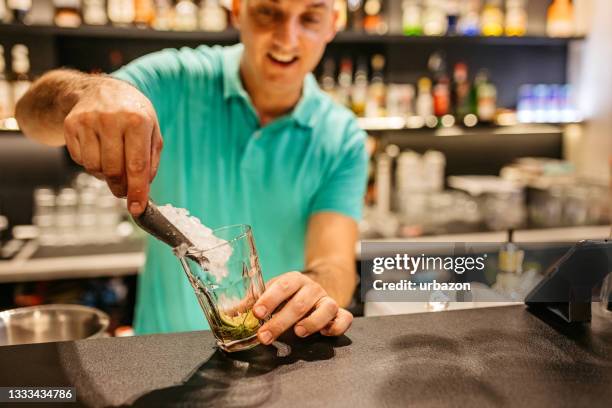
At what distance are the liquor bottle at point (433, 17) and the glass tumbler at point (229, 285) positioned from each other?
2.81m

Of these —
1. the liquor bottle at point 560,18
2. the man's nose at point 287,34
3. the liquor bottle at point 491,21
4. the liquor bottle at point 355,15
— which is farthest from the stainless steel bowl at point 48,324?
the liquor bottle at point 560,18

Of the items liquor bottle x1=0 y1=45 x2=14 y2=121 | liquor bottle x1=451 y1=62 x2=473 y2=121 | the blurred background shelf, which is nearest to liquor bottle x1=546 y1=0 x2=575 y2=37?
the blurred background shelf

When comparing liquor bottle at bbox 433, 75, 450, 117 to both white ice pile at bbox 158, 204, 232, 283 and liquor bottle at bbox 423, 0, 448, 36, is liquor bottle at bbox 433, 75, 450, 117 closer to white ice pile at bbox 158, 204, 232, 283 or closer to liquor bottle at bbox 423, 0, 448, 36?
liquor bottle at bbox 423, 0, 448, 36

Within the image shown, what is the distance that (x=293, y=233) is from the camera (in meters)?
1.60

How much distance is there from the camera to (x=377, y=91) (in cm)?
335

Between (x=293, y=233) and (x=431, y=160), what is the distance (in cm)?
200

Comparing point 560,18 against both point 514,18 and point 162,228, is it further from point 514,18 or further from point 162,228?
point 162,228

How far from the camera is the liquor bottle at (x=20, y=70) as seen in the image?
287 cm

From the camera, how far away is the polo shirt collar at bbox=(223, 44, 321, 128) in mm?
1580

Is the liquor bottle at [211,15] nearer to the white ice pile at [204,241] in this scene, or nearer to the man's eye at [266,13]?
the man's eye at [266,13]

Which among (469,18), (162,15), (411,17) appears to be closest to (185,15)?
(162,15)

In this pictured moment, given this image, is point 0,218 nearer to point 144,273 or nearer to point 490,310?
point 144,273

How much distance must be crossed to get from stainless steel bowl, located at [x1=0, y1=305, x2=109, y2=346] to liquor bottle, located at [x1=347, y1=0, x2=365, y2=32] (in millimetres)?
2480

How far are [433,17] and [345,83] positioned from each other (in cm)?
60
